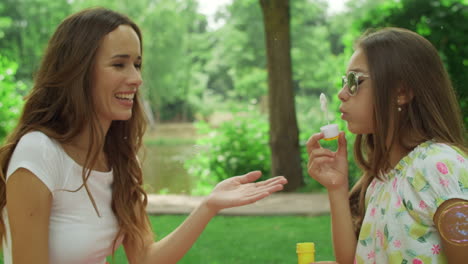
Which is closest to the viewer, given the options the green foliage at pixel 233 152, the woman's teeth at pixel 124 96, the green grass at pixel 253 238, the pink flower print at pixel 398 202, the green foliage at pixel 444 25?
the pink flower print at pixel 398 202

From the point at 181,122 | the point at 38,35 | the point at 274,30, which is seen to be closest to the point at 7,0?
the point at 38,35

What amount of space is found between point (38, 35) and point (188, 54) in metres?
9.04

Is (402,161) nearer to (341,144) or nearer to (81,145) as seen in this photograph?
(341,144)

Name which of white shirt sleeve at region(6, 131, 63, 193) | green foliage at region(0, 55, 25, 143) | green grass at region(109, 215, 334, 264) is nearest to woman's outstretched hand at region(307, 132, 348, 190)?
white shirt sleeve at region(6, 131, 63, 193)

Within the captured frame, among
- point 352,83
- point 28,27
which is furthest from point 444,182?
point 28,27

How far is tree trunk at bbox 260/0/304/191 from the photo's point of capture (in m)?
6.62

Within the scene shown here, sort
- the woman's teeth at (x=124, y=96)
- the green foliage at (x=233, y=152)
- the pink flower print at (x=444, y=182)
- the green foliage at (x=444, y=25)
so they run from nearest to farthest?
the pink flower print at (x=444, y=182)
the woman's teeth at (x=124, y=96)
the green foliage at (x=444, y=25)
the green foliage at (x=233, y=152)

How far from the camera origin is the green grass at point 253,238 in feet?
12.1

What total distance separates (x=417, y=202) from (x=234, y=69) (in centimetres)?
2496

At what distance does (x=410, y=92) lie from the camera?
186 cm

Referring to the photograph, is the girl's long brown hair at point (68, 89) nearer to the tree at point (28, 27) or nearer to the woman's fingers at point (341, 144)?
the woman's fingers at point (341, 144)

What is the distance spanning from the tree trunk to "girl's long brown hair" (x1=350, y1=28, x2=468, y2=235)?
475 centimetres

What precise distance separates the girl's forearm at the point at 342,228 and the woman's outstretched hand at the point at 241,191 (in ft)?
0.77

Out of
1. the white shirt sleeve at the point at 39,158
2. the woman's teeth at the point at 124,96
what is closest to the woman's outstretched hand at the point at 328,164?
the woman's teeth at the point at 124,96
